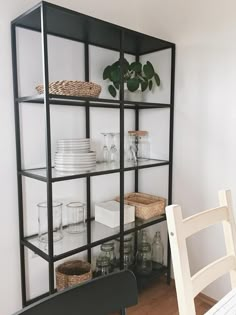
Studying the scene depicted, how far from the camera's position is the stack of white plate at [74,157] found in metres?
1.64

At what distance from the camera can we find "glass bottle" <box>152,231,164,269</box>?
7.57 feet

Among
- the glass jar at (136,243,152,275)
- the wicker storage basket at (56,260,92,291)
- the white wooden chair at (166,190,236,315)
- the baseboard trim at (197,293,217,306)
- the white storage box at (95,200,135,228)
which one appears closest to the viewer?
the white wooden chair at (166,190,236,315)

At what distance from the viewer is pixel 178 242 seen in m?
0.97

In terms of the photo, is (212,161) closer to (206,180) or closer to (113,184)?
(206,180)

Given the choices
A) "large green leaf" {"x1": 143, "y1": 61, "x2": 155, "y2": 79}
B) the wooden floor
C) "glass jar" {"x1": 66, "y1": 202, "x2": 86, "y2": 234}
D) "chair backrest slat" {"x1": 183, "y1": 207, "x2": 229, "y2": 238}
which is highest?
"large green leaf" {"x1": 143, "y1": 61, "x2": 155, "y2": 79}

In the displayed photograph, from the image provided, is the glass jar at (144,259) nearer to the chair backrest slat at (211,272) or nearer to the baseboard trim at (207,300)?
the baseboard trim at (207,300)

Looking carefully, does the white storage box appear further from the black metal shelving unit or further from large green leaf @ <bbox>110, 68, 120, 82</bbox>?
large green leaf @ <bbox>110, 68, 120, 82</bbox>

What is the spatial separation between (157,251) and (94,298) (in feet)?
5.45

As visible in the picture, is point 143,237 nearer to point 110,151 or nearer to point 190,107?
point 110,151

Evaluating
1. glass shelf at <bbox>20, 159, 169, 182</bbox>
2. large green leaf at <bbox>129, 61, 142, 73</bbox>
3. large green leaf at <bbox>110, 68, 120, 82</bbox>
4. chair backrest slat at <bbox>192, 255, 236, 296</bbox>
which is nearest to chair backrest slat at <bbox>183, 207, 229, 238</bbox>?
chair backrest slat at <bbox>192, 255, 236, 296</bbox>

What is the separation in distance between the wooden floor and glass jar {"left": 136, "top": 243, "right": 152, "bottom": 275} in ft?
0.50

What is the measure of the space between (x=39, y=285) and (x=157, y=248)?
0.97m

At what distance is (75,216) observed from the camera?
6.45 feet

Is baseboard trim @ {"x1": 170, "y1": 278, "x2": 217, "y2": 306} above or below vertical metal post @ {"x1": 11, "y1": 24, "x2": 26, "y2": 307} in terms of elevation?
below
